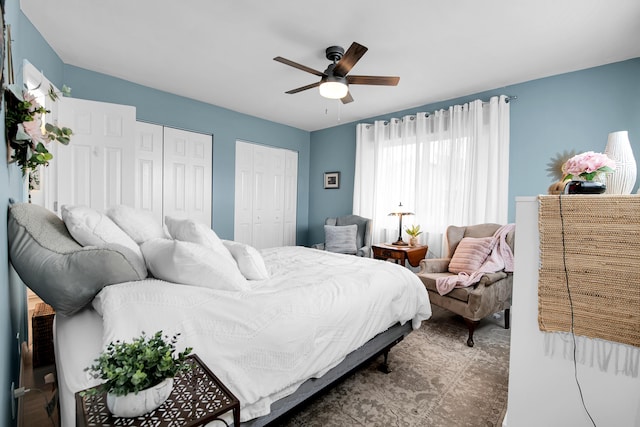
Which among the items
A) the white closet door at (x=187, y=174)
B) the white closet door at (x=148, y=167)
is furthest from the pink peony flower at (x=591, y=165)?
the white closet door at (x=148, y=167)

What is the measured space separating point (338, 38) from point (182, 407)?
272cm

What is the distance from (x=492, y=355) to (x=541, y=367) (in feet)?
4.25

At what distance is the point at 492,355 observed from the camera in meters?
2.48

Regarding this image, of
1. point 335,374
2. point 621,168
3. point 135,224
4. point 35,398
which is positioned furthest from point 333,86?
point 35,398

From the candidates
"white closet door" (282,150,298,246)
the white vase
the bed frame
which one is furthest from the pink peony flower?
"white closet door" (282,150,298,246)

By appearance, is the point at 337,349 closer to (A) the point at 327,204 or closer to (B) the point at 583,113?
(B) the point at 583,113

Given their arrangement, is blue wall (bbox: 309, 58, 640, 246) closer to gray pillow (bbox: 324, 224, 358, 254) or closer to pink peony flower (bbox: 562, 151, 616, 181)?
gray pillow (bbox: 324, 224, 358, 254)

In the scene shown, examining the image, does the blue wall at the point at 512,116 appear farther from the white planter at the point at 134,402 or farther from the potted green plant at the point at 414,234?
the potted green plant at the point at 414,234

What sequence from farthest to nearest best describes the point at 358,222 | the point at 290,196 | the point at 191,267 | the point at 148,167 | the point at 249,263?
the point at 290,196 → the point at 358,222 → the point at 148,167 → the point at 249,263 → the point at 191,267

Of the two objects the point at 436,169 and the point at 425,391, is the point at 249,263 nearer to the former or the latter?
the point at 425,391

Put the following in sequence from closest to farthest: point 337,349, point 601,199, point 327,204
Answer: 1. point 601,199
2. point 337,349
3. point 327,204

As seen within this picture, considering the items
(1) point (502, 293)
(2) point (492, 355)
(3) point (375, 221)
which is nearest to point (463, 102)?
(3) point (375, 221)

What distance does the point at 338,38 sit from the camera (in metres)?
2.53

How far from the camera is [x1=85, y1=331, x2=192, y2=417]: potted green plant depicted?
0.76 meters
